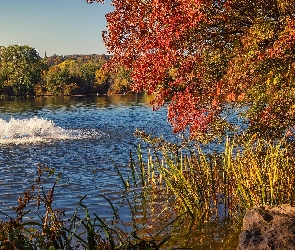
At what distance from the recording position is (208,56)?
1145cm

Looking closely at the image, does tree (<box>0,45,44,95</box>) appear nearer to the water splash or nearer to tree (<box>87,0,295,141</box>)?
the water splash

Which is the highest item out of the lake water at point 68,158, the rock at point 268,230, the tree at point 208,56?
the tree at point 208,56

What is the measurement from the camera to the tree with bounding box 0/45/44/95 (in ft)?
429

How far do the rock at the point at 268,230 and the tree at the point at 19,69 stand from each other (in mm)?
127172

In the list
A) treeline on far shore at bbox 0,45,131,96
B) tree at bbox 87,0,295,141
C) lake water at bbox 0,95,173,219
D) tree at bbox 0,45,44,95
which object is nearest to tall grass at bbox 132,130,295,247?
tree at bbox 87,0,295,141

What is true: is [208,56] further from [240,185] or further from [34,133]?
[34,133]

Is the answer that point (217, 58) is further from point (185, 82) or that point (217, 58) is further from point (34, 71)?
point (34, 71)

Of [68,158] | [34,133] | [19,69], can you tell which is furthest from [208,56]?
[19,69]

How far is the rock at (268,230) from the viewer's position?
705 centimetres

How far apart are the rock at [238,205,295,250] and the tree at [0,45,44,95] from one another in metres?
127

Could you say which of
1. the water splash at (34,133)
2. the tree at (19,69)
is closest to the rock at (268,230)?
the water splash at (34,133)

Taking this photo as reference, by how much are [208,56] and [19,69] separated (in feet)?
443

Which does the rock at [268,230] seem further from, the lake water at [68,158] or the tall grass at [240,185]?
the lake water at [68,158]

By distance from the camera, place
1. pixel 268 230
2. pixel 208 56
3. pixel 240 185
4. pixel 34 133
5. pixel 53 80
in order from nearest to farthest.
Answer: pixel 268 230 < pixel 240 185 < pixel 208 56 < pixel 34 133 < pixel 53 80
